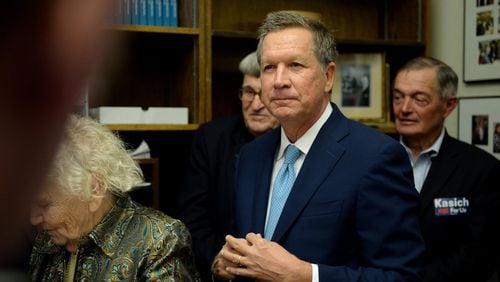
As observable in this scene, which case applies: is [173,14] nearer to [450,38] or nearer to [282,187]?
[282,187]

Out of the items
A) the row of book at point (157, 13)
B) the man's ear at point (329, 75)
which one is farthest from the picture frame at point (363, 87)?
the man's ear at point (329, 75)

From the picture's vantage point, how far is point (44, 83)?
0.12 m

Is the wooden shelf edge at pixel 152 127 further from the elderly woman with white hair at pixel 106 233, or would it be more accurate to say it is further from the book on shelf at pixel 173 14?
the elderly woman with white hair at pixel 106 233

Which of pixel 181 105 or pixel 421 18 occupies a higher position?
pixel 421 18

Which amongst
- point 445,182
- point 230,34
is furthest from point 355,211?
point 230,34

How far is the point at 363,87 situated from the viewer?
125 inches

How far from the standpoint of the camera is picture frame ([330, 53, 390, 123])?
125 inches

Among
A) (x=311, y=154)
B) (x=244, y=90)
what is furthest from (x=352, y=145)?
(x=244, y=90)

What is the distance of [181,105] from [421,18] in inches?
54.5

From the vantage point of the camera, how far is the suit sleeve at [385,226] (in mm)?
1498

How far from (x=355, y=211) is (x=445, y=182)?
2.80ft

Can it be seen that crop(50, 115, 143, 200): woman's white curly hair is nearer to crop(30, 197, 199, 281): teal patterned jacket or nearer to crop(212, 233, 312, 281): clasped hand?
crop(30, 197, 199, 281): teal patterned jacket

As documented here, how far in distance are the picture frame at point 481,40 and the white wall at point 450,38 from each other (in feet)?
0.17

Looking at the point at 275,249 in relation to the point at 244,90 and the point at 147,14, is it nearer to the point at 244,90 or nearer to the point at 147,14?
the point at 244,90
